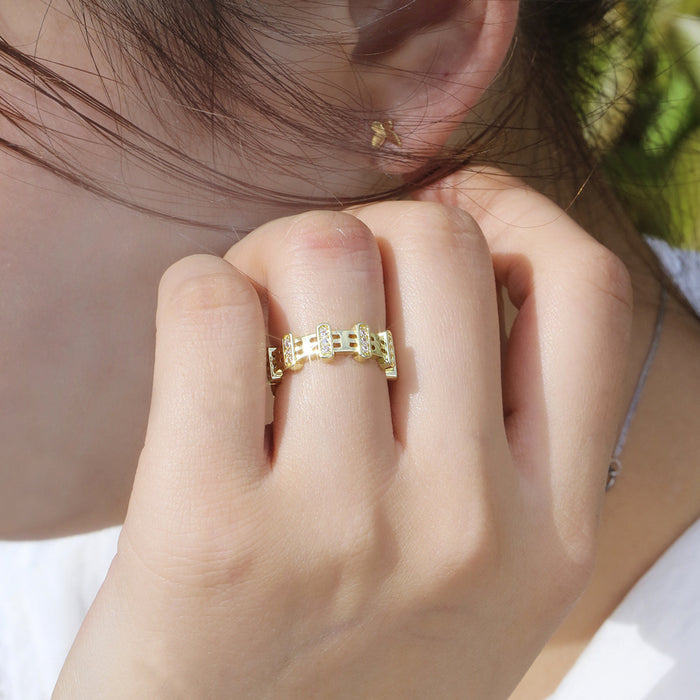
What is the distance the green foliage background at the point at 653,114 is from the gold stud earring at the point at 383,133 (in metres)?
0.42

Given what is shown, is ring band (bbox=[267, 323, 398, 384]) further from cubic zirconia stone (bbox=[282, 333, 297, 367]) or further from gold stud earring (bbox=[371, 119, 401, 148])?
gold stud earring (bbox=[371, 119, 401, 148])

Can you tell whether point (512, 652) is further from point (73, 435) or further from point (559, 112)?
point (559, 112)

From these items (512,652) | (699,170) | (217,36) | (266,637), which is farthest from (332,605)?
(699,170)

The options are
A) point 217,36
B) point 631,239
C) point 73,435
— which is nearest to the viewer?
A: point 217,36

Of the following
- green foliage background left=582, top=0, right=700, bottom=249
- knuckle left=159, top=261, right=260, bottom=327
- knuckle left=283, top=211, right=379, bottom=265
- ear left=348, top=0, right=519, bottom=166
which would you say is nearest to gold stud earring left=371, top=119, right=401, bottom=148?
ear left=348, top=0, right=519, bottom=166

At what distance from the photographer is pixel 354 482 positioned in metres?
0.66

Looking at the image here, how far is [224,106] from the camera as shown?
0.69 meters

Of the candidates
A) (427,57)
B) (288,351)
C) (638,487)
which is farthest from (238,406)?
(638,487)

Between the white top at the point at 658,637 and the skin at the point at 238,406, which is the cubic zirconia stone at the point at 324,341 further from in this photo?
the white top at the point at 658,637

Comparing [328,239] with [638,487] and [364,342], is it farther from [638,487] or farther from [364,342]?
[638,487]

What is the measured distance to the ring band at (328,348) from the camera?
0.65 m

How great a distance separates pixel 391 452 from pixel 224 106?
0.37m

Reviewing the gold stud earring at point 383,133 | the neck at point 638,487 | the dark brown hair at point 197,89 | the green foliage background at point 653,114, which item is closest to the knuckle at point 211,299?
the dark brown hair at point 197,89

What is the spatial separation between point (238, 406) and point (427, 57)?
16.1 inches
